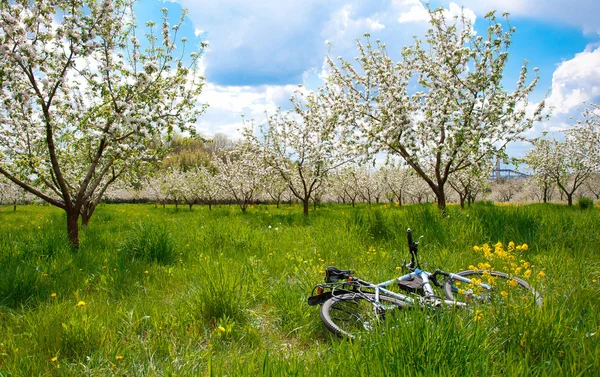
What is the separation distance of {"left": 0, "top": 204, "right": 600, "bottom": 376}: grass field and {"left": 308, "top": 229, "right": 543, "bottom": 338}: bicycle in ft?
0.76

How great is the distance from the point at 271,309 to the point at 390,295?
1.34m

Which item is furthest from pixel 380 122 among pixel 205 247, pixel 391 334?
pixel 391 334

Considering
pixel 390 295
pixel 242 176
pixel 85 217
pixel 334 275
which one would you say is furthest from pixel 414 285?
pixel 242 176

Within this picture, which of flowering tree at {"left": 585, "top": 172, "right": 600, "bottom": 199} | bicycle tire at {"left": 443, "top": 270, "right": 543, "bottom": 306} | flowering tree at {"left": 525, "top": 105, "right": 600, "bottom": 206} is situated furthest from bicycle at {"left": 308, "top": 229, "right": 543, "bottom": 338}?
flowering tree at {"left": 585, "top": 172, "right": 600, "bottom": 199}

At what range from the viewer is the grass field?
2277 millimetres

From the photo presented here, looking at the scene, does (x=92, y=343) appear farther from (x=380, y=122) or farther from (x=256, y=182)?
(x=256, y=182)

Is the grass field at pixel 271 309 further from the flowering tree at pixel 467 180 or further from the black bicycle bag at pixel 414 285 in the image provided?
the flowering tree at pixel 467 180

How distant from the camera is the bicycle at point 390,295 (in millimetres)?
3066

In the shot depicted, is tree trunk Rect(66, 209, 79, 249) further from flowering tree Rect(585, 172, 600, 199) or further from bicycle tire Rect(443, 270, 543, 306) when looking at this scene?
flowering tree Rect(585, 172, 600, 199)

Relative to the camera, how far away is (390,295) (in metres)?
3.44

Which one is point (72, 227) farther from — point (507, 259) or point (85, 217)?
point (507, 259)

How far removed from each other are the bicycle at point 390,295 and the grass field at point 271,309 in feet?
0.76

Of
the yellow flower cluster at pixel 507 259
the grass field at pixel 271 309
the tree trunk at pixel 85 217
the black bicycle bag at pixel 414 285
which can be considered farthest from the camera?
the tree trunk at pixel 85 217

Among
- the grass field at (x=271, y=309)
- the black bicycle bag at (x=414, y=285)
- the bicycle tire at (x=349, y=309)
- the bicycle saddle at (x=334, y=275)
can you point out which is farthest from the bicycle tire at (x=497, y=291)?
the bicycle saddle at (x=334, y=275)
